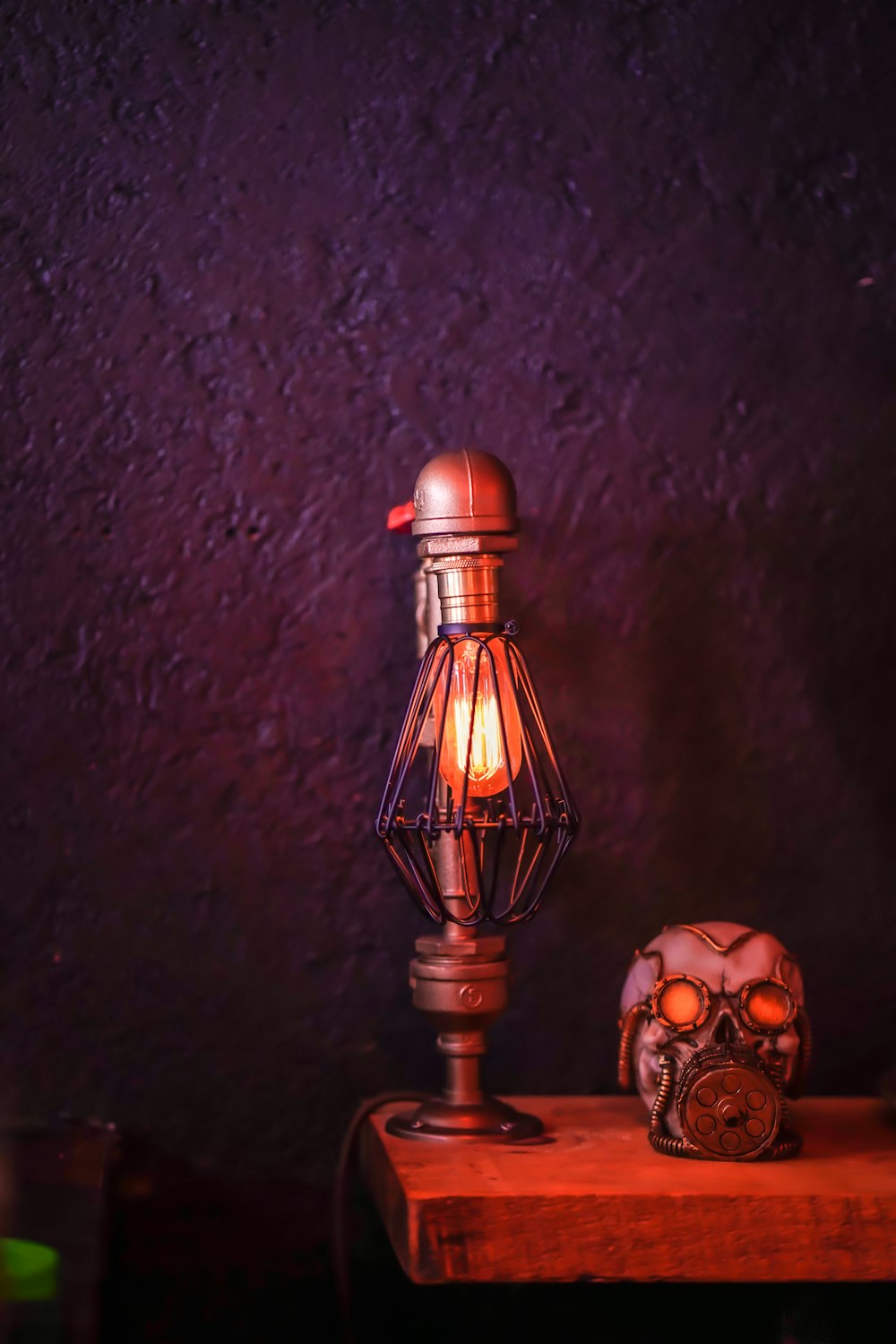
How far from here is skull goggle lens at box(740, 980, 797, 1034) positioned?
1425 mm

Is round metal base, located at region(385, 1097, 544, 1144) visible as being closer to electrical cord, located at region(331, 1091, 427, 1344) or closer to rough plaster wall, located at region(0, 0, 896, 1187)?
electrical cord, located at region(331, 1091, 427, 1344)

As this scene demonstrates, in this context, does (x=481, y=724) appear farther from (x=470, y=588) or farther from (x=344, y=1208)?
(x=344, y=1208)

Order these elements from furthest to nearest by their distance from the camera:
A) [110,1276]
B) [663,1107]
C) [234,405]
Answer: [234,405] → [110,1276] → [663,1107]

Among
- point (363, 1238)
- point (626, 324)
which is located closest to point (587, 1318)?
point (363, 1238)

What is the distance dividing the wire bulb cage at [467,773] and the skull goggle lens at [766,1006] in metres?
0.24

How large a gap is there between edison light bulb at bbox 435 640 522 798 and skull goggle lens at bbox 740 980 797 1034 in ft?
1.11

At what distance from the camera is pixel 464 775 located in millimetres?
1436

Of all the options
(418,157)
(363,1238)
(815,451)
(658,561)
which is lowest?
(363,1238)

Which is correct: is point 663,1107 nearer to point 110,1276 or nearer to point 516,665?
point 516,665

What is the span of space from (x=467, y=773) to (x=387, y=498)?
1.54 ft

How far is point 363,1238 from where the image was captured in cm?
168

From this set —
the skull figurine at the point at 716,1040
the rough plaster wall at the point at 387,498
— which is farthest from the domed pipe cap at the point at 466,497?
the skull figurine at the point at 716,1040

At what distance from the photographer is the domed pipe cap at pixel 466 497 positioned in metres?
1.47

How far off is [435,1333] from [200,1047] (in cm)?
45
